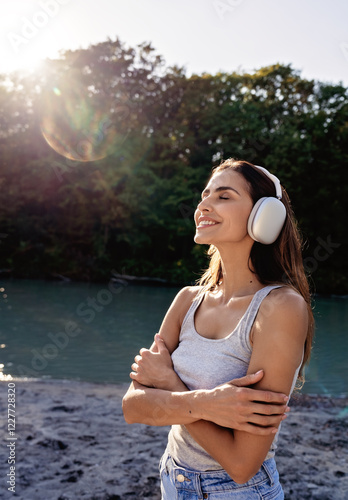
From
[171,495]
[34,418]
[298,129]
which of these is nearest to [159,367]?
[171,495]

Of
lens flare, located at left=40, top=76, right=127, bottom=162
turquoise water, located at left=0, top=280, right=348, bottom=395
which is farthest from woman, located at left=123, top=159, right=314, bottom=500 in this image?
lens flare, located at left=40, top=76, right=127, bottom=162

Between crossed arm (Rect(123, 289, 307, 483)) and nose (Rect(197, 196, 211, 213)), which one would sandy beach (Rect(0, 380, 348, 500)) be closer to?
crossed arm (Rect(123, 289, 307, 483))

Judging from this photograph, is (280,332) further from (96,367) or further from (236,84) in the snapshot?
(236,84)

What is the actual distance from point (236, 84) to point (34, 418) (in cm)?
2451

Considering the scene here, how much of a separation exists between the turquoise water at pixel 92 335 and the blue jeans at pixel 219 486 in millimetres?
5455

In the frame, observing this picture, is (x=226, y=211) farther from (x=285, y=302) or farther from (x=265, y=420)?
(x=265, y=420)

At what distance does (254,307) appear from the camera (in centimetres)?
153

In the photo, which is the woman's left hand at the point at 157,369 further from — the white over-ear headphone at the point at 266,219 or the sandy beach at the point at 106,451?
the sandy beach at the point at 106,451

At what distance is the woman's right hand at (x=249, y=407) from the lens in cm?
139

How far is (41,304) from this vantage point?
46.3 feet

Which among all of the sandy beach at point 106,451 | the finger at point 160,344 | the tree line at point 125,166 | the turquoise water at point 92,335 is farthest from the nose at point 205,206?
the tree line at point 125,166

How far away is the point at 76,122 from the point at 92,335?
631 inches

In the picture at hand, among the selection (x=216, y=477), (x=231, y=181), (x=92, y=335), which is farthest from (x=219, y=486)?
(x=92, y=335)

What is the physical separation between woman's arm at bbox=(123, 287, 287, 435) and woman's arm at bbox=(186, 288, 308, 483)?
1.3 inches
